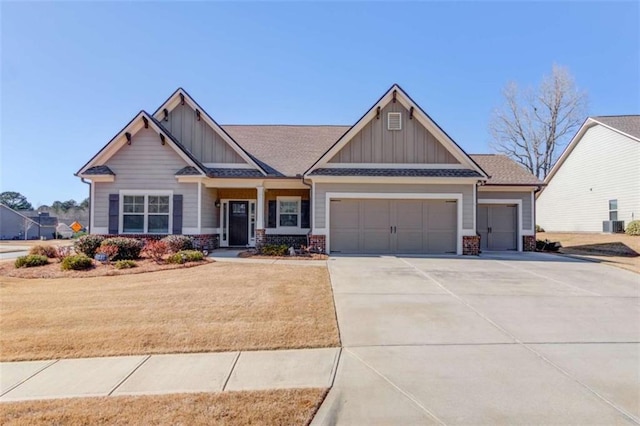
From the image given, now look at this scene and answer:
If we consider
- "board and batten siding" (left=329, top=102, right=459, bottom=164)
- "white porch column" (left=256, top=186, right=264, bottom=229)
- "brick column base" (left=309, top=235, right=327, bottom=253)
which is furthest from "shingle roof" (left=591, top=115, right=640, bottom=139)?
"white porch column" (left=256, top=186, right=264, bottom=229)

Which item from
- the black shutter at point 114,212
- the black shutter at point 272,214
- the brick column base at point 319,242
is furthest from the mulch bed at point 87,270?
the black shutter at point 272,214

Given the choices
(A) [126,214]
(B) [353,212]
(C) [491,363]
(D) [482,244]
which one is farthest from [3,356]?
(D) [482,244]

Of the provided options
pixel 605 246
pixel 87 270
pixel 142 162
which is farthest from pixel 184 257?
pixel 605 246

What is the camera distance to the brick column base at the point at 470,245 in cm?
1479

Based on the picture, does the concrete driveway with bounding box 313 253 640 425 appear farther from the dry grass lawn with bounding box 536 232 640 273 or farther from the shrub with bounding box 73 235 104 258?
the shrub with bounding box 73 235 104 258

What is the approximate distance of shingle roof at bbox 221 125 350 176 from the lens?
1711 cm

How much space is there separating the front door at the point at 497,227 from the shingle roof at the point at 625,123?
10216 millimetres

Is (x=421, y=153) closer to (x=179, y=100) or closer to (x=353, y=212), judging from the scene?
(x=353, y=212)

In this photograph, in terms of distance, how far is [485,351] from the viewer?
17.1ft

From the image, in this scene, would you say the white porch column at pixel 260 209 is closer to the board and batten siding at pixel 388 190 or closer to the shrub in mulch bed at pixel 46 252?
the board and batten siding at pixel 388 190

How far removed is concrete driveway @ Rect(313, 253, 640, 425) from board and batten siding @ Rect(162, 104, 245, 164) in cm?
898

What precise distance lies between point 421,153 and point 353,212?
3.80 metres

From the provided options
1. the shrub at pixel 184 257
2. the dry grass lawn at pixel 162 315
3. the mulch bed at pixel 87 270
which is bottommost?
the dry grass lawn at pixel 162 315

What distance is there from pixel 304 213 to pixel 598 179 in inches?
781
